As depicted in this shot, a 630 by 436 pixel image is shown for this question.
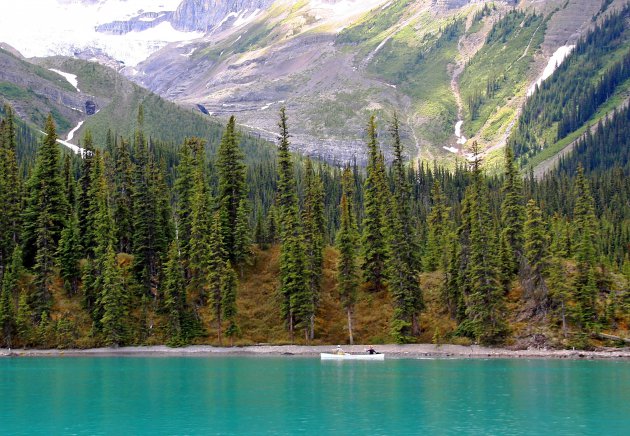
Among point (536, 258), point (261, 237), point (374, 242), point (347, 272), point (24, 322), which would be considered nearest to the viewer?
point (24, 322)

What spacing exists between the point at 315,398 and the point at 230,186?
205 feet

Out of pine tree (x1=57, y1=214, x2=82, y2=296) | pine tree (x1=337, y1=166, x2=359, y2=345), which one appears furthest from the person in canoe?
pine tree (x1=57, y1=214, x2=82, y2=296)

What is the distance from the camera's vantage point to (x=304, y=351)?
107500 mm

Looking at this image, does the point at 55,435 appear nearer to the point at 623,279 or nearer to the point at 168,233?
the point at 168,233

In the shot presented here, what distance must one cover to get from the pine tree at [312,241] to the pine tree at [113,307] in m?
26.9

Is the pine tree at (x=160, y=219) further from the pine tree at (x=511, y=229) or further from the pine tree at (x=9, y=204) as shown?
the pine tree at (x=511, y=229)

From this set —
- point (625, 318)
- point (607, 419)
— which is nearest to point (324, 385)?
point (607, 419)

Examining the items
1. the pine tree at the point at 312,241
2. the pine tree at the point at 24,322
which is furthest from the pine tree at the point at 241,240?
the pine tree at the point at 24,322

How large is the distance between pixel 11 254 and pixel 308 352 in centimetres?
4946

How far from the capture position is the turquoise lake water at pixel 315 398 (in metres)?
52.6

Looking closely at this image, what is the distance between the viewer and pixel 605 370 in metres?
84.5

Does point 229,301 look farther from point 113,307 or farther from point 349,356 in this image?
point 349,356

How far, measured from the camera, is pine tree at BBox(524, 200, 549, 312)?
10688 cm

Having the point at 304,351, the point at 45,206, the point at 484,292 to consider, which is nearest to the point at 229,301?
→ the point at 304,351
